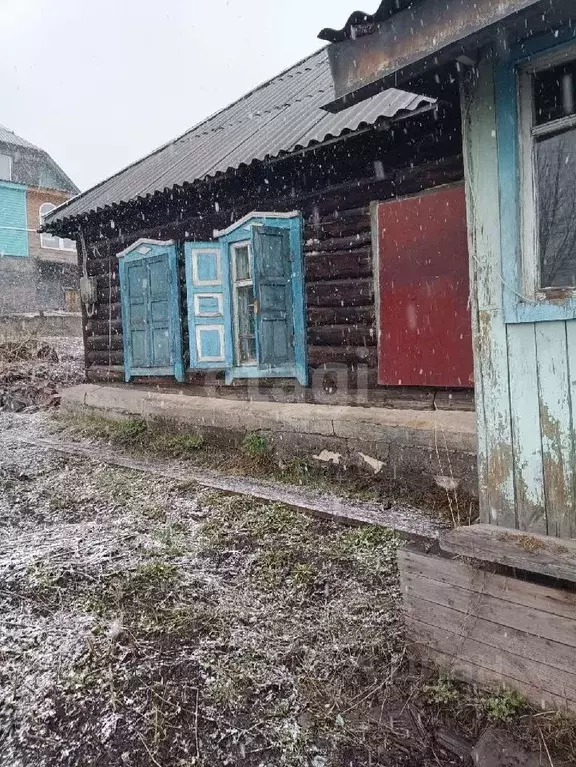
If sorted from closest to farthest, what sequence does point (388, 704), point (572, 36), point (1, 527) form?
point (572, 36)
point (388, 704)
point (1, 527)

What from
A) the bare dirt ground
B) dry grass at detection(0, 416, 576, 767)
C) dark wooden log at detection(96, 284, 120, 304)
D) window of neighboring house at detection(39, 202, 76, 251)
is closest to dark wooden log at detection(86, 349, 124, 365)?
dark wooden log at detection(96, 284, 120, 304)

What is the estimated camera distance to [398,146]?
5387 mm

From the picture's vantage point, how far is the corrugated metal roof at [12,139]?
25.4m

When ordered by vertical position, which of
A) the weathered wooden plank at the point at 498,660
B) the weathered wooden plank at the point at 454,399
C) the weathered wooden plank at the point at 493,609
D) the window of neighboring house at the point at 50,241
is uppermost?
the window of neighboring house at the point at 50,241

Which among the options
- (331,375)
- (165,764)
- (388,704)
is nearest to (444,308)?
(331,375)

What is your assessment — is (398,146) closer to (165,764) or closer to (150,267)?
(150,267)

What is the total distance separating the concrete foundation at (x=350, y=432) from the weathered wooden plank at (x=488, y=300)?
227 cm

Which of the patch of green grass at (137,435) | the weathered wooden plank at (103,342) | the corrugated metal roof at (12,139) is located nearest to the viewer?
the patch of green grass at (137,435)

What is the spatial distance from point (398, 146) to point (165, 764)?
203 inches

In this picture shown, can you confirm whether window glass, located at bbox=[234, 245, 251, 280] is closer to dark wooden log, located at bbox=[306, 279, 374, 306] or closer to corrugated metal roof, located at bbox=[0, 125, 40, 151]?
dark wooden log, located at bbox=[306, 279, 374, 306]

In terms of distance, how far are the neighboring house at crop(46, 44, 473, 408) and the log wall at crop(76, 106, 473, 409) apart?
0.02 metres

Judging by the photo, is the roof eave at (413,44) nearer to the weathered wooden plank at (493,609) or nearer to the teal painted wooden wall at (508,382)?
the teal painted wooden wall at (508,382)

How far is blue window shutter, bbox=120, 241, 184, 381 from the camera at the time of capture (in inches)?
295

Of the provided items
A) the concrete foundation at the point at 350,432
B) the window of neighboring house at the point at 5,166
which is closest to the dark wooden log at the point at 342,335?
the concrete foundation at the point at 350,432
